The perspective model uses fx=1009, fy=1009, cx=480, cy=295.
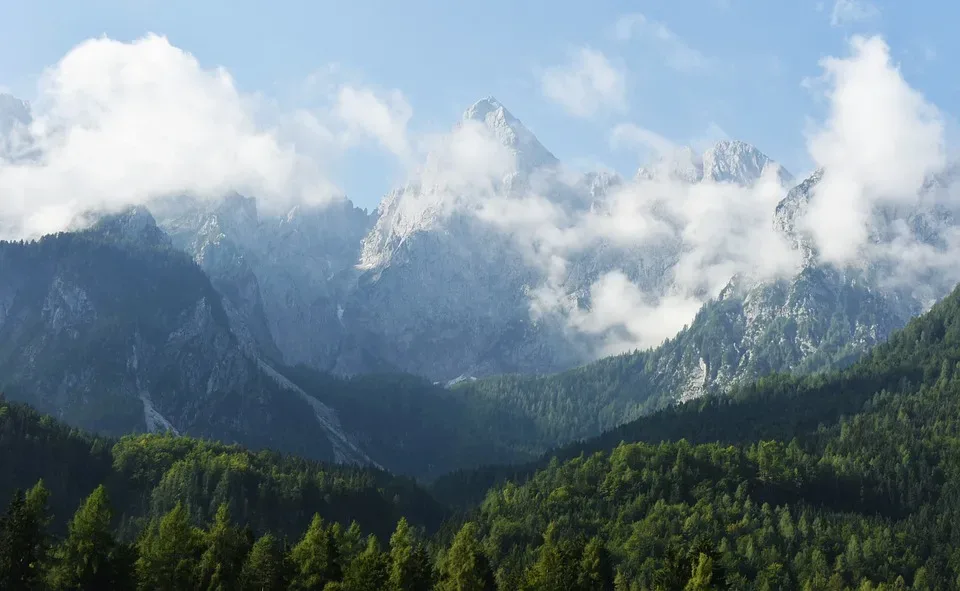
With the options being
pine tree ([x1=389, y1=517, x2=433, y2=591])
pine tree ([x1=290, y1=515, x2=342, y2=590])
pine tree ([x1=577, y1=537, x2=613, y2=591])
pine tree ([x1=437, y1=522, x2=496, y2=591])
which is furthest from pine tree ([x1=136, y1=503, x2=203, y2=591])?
pine tree ([x1=577, y1=537, x2=613, y2=591])

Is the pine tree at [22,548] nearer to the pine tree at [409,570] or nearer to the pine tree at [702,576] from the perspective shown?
the pine tree at [409,570]

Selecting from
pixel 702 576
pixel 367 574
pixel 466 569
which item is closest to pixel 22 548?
pixel 367 574

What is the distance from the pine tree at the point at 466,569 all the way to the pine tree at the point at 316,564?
49.8ft

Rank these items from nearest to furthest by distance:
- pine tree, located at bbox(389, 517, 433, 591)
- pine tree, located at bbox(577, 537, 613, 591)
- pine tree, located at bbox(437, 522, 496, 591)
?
1. pine tree, located at bbox(389, 517, 433, 591)
2. pine tree, located at bbox(437, 522, 496, 591)
3. pine tree, located at bbox(577, 537, 613, 591)

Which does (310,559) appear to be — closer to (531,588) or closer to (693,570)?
(531,588)

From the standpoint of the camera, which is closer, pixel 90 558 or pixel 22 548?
pixel 22 548

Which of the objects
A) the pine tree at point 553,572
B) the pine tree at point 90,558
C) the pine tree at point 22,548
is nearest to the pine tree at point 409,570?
the pine tree at point 553,572

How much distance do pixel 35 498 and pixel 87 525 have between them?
6.82 m

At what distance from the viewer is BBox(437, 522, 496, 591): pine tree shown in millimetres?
139250

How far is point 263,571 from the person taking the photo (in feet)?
414

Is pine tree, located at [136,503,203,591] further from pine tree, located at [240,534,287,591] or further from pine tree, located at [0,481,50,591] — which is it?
pine tree, located at [0,481,50,591]

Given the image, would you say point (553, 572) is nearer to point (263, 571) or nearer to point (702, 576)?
point (702, 576)

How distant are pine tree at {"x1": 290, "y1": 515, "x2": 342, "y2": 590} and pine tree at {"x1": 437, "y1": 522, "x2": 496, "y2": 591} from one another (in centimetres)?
1518

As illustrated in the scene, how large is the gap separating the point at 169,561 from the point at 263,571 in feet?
39.2
